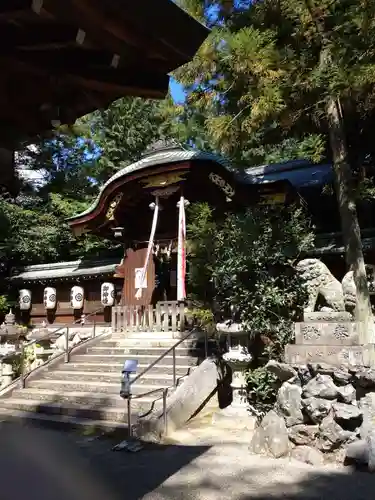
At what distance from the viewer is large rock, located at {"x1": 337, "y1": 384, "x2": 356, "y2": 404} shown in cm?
609

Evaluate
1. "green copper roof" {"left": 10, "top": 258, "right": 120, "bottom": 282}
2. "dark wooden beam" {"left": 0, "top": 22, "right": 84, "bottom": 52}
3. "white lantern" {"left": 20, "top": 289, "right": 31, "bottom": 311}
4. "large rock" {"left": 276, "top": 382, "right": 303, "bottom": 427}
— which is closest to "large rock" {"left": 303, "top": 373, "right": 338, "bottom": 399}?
"large rock" {"left": 276, "top": 382, "right": 303, "bottom": 427}

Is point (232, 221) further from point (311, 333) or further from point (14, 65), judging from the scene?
point (14, 65)

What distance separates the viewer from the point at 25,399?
9.99 meters

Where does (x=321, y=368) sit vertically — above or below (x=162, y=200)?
below

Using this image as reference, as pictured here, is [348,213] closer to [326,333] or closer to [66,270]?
[326,333]

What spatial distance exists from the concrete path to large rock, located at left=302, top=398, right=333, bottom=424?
2.12ft

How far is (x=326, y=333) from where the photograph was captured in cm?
723

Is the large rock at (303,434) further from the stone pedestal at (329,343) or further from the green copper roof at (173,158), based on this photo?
the green copper roof at (173,158)

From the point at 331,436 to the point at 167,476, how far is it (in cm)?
203

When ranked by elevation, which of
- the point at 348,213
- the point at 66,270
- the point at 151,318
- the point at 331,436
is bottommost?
the point at 331,436

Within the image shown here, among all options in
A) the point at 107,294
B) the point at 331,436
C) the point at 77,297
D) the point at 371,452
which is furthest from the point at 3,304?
the point at 371,452

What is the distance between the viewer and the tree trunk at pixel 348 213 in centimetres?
867

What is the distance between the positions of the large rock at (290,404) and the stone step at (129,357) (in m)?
3.23

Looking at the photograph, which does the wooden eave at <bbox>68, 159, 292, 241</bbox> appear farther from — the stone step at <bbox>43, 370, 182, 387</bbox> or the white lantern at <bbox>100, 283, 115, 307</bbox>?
the stone step at <bbox>43, 370, 182, 387</bbox>
